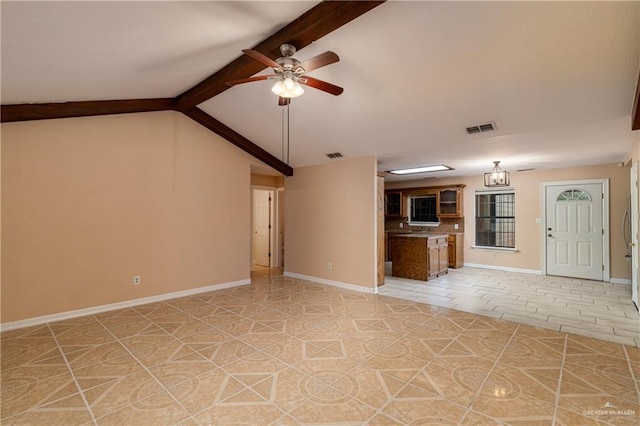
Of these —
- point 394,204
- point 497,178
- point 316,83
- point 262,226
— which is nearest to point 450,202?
point 394,204

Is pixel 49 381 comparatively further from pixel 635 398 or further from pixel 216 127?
pixel 635 398

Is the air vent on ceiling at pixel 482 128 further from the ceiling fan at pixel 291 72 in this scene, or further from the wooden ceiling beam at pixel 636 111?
the ceiling fan at pixel 291 72

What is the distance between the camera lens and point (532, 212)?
688cm

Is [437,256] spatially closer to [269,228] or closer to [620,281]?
[620,281]

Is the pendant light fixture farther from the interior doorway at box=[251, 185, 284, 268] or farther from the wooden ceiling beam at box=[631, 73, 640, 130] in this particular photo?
the interior doorway at box=[251, 185, 284, 268]

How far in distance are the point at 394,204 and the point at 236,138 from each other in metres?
5.33

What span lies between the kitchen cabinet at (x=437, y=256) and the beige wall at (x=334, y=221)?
1724 millimetres

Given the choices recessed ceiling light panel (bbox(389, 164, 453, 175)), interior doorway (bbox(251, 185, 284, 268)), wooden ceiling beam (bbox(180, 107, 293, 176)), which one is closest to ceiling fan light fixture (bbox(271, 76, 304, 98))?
wooden ceiling beam (bbox(180, 107, 293, 176))

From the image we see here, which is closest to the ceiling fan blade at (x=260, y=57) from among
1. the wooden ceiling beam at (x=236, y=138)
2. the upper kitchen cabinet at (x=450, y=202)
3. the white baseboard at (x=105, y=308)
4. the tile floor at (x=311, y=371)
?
the tile floor at (x=311, y=371)

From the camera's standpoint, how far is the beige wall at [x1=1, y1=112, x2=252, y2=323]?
355 centimetres

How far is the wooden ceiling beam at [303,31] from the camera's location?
2285mm

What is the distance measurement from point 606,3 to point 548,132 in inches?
86.0

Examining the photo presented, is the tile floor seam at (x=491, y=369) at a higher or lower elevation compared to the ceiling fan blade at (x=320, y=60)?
lower

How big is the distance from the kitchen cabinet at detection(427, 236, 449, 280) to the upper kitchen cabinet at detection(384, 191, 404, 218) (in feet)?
6.93
